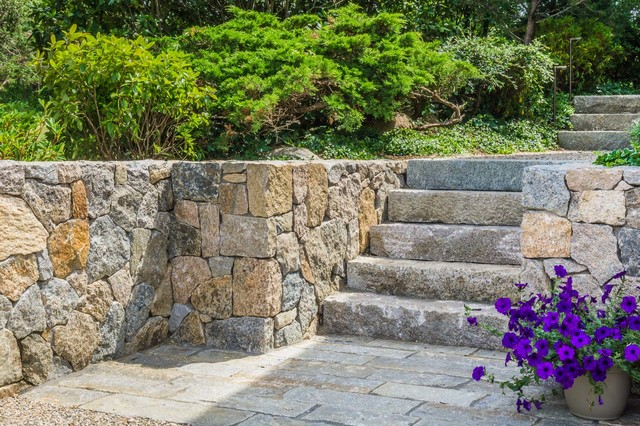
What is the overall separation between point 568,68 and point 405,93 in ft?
14.2

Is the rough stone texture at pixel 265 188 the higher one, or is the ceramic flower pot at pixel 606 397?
the rough stone texture at pixel 265 188

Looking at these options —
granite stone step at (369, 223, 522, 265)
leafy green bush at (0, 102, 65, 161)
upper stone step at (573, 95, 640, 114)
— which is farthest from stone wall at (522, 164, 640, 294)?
upper stone step at (573, 95, 640, 114)

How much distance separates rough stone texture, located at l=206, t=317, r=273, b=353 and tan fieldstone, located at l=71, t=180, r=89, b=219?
44.3 inches

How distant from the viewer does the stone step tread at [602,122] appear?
8750 millimetres

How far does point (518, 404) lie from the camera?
11.5 ft

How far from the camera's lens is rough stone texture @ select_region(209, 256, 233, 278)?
4727 mm

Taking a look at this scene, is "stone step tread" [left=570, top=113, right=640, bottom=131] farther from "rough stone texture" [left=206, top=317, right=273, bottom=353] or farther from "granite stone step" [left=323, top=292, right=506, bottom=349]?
"rough stone texture" [left=206, top=317, right=273, bottom=353]

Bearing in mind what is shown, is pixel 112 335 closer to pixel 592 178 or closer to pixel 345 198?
pixel 345 198

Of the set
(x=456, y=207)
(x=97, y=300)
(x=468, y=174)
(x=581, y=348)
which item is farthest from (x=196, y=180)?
(x=581, y=348)

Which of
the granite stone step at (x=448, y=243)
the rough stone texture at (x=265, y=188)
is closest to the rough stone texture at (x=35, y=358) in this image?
the rough stone texture at (x=265, y=188)

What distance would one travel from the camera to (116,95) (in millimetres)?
5047

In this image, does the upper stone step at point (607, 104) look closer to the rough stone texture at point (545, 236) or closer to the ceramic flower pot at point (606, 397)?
the rough stone texture at point (545, 236)

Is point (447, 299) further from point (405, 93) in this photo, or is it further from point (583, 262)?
point (405, 93)

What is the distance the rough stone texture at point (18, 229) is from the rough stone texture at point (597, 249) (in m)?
2.70
